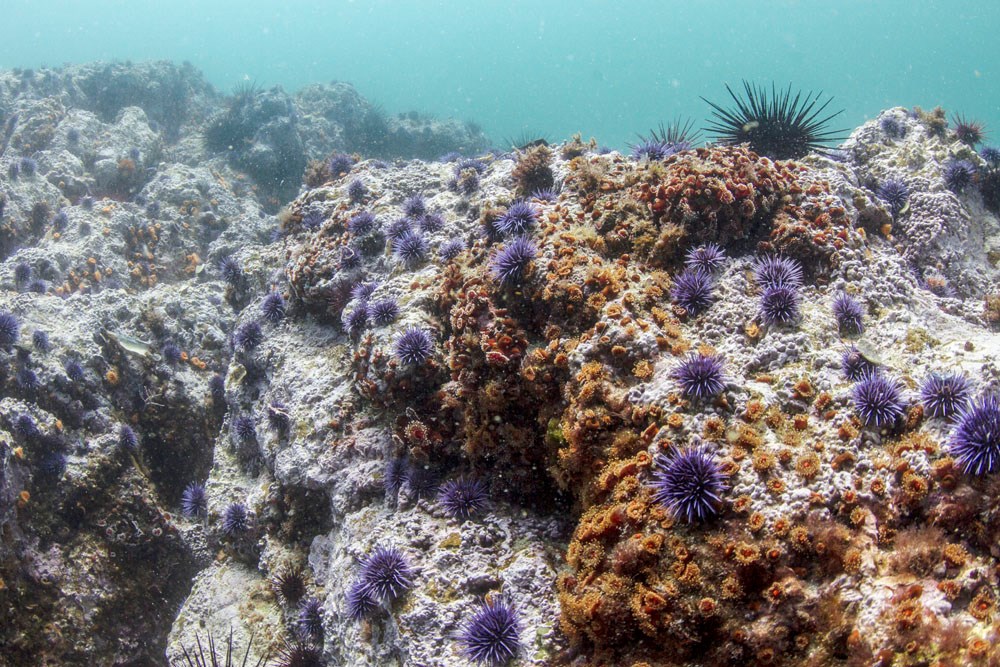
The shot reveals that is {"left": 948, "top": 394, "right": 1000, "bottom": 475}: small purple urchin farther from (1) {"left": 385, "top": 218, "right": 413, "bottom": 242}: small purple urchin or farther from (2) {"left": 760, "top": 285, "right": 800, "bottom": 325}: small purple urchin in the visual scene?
(1) {"left": 385, "top": 218, "right": 413, "bottom": 242}: small purple urchin

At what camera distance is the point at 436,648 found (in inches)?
172

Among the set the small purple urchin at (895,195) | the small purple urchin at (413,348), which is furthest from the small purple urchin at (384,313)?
the small purple urchin at (895,195)

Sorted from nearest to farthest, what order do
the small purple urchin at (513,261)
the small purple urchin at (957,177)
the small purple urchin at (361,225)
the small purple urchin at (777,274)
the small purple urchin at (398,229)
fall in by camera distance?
the small purple urchin at (777,274) < the small purple urchin at (513,261) < the small purple urchin at (957,177) < the small purple urchin at (398,229) < the small purple urchin at (361,225)

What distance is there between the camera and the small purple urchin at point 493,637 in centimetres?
408

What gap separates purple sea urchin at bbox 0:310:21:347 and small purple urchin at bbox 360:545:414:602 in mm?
8027

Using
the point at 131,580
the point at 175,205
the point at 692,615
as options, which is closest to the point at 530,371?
the point at 692,615

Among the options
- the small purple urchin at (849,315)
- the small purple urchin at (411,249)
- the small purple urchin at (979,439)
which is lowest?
the small purple urchin at (979,439)

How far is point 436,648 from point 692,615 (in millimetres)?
2207

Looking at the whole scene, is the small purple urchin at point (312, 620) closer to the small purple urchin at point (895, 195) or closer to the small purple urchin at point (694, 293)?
the small purple urchin at point (694, 293)

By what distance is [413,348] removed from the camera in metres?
5.79

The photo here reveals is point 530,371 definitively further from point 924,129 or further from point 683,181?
point 924,129

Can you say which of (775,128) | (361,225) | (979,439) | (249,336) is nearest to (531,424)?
(979,439)

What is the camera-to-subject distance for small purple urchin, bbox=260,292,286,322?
830 centimetres

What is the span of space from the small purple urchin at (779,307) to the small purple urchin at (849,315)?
1.18ft
